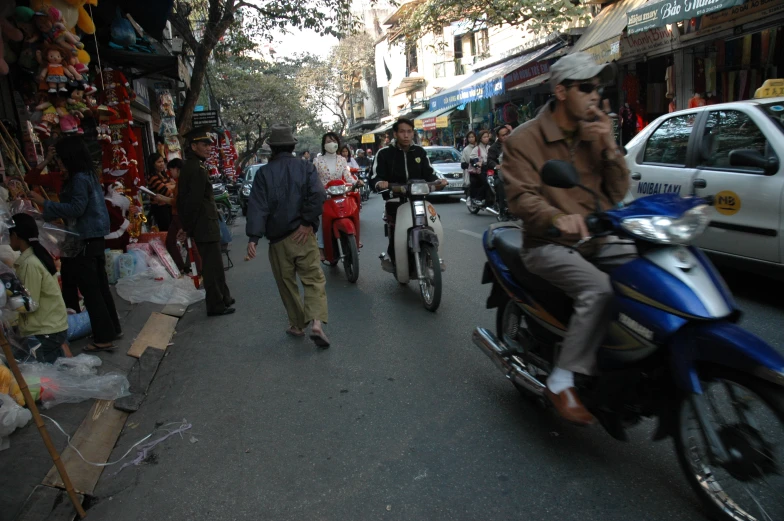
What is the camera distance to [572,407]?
2.80m

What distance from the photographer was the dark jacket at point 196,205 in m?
6.48

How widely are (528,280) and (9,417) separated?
121 inches

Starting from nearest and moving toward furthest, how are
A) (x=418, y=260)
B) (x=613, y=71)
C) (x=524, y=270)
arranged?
1. (x=613, y=71)
2. (x=524, y=270)
3. (x=418, y=260)

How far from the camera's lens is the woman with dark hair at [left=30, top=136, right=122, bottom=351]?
507cm

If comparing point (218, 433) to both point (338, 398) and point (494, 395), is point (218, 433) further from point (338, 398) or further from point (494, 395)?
point (494, 395)

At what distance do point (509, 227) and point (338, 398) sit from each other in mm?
1602

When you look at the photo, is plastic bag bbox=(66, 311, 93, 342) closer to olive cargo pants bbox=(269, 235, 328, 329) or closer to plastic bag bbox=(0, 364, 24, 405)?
plastic bag bbox=(0, 364, 24, 405)

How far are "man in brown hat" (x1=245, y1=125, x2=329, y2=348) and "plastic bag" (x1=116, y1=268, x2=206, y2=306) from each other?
2.55 m

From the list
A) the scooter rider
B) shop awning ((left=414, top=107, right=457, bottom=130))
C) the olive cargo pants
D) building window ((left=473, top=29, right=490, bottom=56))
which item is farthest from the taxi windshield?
building window ((left=473, top=29, right=490, bottom=56))

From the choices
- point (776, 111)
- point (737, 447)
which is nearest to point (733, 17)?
point (776, 111)

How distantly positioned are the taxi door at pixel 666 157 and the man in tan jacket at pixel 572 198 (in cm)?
318

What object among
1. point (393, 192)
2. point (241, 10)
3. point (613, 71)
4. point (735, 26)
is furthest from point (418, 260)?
point (241, 10)

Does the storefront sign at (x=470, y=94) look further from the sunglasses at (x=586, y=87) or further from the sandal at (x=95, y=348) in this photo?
the sunglasses at (x=586, y=87)

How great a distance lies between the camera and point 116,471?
139 inches
